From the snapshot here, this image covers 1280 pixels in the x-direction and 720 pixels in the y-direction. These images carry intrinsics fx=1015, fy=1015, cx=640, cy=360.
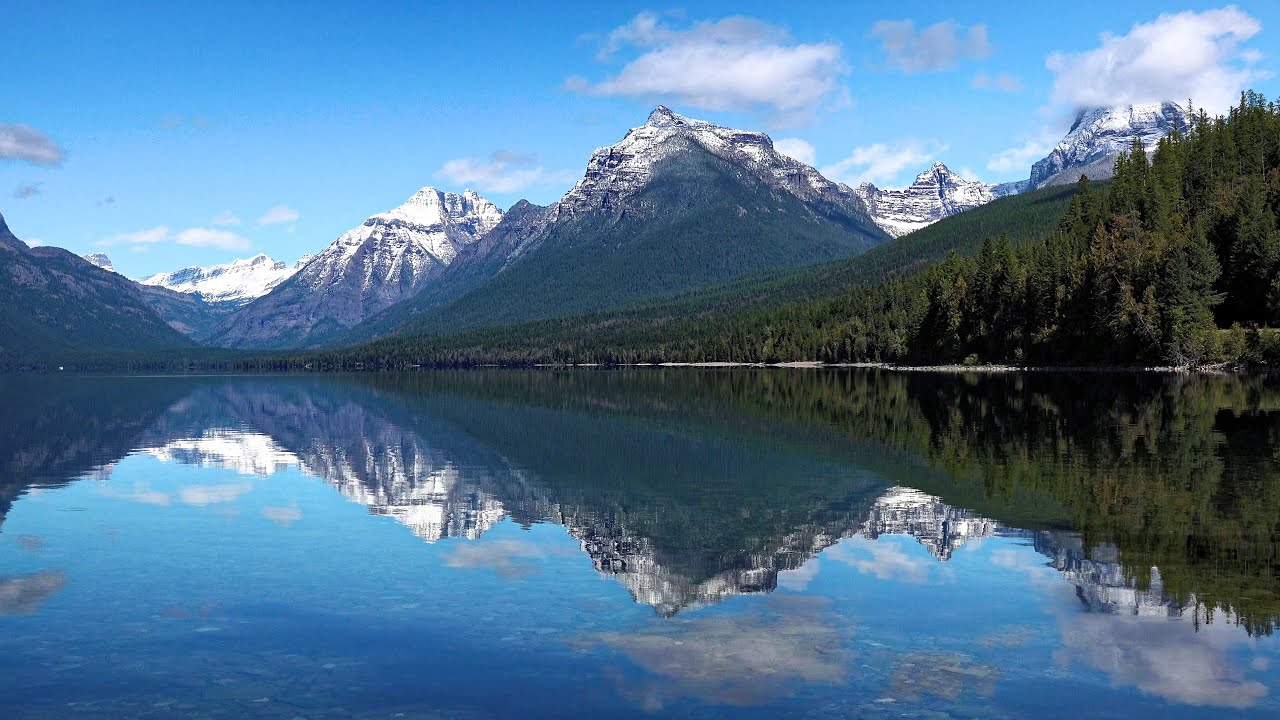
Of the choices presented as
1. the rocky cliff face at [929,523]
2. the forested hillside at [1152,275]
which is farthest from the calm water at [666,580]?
the forested hillside at [1152,275]

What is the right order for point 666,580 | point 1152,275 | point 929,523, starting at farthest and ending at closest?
point 1152,275 < point 929,523 < point 666,580

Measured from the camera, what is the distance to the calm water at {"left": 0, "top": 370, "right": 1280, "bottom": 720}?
1920cm

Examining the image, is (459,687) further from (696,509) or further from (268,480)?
(268,480)

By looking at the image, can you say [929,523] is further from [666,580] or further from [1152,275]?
[1152,275]

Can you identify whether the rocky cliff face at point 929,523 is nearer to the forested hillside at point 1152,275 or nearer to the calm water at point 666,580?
the calm water at point 666,580

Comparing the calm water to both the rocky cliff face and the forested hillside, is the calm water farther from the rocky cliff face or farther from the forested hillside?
the forested hillside

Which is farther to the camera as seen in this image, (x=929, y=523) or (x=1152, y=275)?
(x=1152, y=275)

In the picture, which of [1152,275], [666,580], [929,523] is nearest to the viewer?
[666,580]

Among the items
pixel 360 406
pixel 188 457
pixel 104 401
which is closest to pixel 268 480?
pixel 188 457

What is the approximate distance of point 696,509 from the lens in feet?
133

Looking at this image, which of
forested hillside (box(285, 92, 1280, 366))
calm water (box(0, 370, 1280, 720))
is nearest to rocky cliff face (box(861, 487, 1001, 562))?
calm water (box(0, 370, 1280, 720))

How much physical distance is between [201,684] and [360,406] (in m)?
108

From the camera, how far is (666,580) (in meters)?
28.0

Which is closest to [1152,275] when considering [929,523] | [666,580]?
[929,523]
